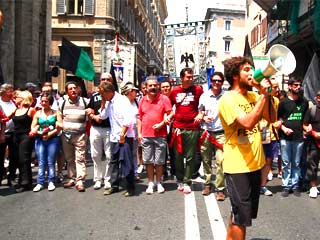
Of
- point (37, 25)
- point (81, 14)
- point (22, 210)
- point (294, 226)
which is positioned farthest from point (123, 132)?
point (81, 14)

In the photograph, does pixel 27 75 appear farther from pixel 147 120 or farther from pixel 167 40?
pixel 147 120

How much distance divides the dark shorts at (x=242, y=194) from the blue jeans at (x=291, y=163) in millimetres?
3980

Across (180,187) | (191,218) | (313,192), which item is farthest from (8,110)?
(313,192)

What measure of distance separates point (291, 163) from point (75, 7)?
28.1 m

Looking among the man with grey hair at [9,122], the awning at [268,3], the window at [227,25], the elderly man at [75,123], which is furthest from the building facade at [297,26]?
the window at [227,25]

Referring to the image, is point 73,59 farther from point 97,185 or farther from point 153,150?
point 153,150

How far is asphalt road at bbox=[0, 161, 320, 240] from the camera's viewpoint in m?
5.47

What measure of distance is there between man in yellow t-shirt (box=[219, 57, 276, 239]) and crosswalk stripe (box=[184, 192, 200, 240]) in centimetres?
129

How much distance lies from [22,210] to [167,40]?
1402 cm

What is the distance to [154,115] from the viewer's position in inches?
316

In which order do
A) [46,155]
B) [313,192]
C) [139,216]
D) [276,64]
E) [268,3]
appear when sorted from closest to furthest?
[276,64] < [139,216] < [313,192] < [46,155] < [268,3]

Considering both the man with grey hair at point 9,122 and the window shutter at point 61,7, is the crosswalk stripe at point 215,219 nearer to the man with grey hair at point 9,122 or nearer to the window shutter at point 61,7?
the man with grey hair at point 9,122

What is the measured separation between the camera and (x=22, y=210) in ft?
21.7

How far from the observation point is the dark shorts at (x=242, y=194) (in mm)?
3998
